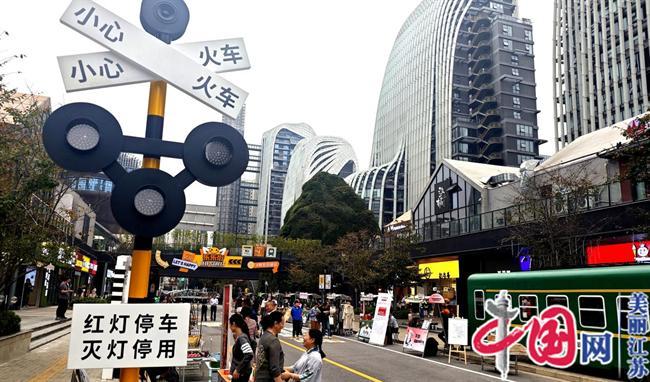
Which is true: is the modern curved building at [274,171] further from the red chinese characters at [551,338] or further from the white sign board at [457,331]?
the red chinese characters at [551,338]

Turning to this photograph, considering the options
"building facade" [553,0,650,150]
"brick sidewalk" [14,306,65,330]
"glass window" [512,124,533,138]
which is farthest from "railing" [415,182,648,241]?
"glass window" [512,124,533,138]

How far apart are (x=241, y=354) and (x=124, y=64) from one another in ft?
12.6

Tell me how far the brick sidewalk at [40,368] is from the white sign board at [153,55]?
9104mm

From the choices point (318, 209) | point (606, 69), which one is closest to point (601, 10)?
point (606, 69)

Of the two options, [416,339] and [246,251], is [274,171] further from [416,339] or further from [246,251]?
[416,339]

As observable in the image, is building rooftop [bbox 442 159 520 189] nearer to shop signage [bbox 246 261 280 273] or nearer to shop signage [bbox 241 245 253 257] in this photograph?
shop signage [bbox 246 261 280 273]

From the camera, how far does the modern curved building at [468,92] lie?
9219 centimetres

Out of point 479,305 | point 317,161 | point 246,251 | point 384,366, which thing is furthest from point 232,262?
point 317,161

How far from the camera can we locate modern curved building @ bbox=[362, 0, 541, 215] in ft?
Answer: 302

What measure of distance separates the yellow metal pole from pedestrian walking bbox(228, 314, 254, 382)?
1.92 meters

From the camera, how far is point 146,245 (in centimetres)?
464

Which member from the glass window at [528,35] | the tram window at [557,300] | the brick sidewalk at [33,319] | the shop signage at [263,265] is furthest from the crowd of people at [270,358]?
the glass window at [528,35]

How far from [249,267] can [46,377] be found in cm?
4740

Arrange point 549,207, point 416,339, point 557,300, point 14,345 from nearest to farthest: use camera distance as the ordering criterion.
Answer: point 14,345 → point 557,300 → point 416,339 → point 549,207
